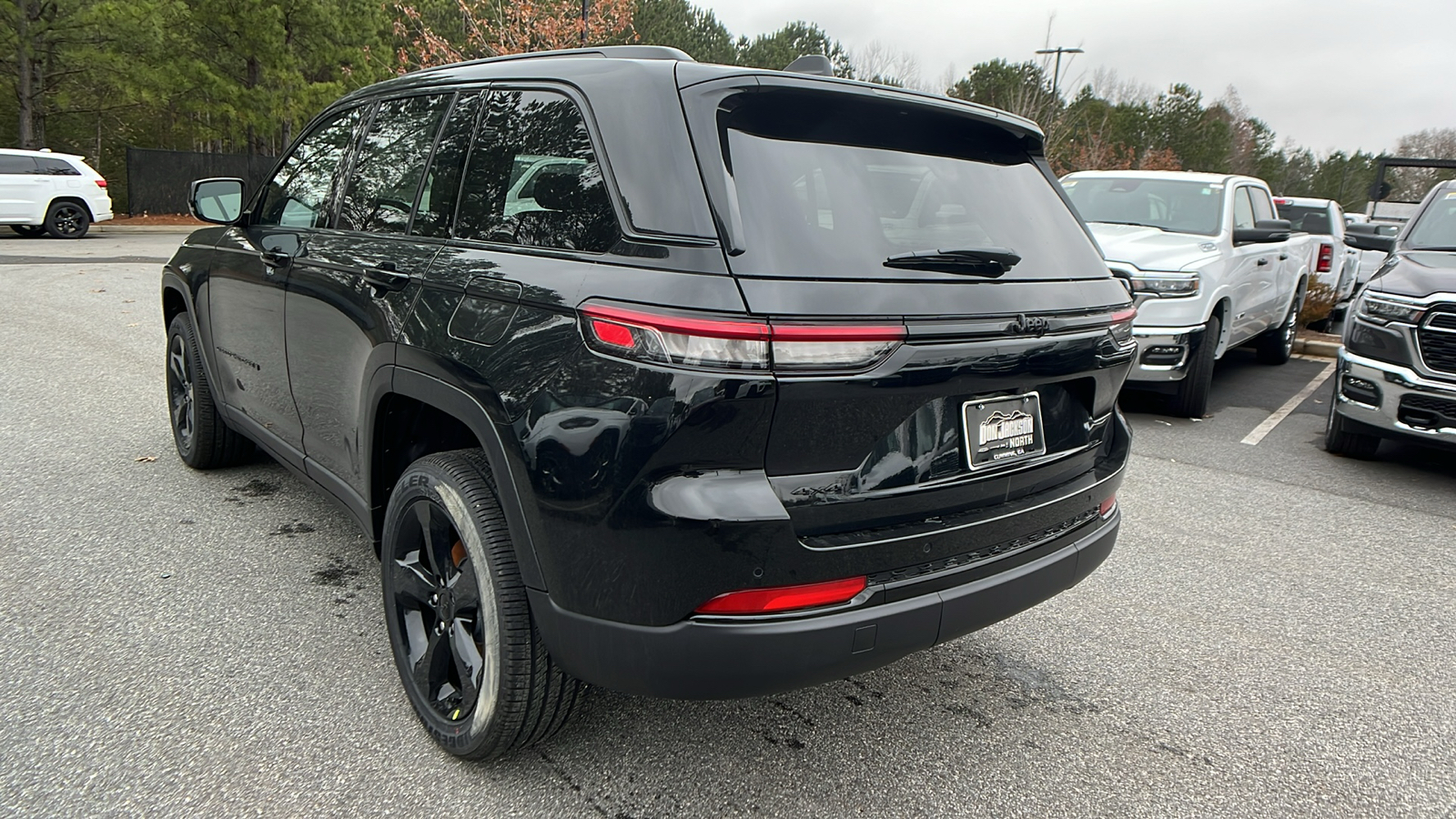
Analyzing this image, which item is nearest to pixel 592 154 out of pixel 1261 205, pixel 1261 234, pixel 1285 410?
pixel 1261 234

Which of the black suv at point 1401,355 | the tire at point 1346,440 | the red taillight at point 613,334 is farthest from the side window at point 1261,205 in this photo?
the red taillight at point 613,334

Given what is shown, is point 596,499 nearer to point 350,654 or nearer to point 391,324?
point 391,324

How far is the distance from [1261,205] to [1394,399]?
13.0ft

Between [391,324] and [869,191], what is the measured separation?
1.37 m

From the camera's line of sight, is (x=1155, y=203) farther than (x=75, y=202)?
No

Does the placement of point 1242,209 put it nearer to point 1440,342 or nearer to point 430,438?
point 1440,342

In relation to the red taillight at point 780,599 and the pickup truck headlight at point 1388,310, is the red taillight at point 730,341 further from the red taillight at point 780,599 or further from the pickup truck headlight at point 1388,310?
the pickup truck headlight at point 1388,310

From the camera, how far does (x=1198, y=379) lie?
7105mm

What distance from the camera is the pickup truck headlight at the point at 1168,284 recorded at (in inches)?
265

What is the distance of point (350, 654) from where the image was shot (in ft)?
9.95

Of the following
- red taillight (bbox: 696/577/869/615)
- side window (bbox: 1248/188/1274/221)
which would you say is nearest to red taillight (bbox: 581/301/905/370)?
red taillight (bbox: 696/577/869/615)

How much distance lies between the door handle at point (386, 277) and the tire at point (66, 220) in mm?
21427

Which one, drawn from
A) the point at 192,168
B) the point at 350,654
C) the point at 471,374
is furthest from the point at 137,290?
the point at 192,168

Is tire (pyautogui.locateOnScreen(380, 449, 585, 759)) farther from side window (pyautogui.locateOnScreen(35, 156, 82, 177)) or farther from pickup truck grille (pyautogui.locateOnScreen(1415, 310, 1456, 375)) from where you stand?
side window (pyautogui.locateOnScreen(35, 156, 82, 177))
